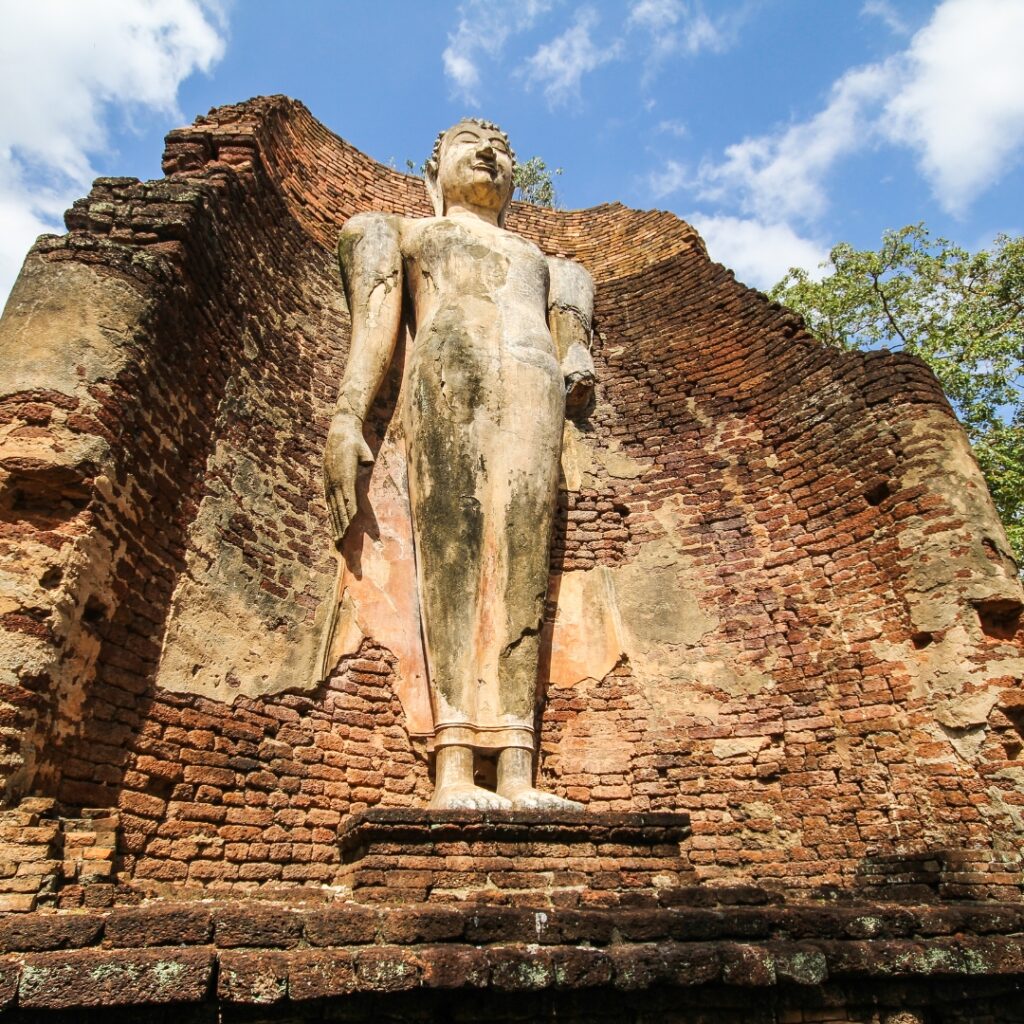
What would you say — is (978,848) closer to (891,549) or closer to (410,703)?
(891,549)

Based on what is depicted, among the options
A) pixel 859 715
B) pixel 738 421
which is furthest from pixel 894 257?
pixel 859 715

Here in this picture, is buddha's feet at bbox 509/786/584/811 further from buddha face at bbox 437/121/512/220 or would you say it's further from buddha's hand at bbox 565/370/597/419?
buddha face at bbox 437/121/512/220

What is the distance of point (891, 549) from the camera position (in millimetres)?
5969

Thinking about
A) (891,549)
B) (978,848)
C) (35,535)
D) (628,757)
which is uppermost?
(891,549)

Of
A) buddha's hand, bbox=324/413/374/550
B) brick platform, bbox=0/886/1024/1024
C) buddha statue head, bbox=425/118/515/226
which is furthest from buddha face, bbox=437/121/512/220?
brick platform, bbox=0/886/1024/1024

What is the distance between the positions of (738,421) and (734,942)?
15.3 ft

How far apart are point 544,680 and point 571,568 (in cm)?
96

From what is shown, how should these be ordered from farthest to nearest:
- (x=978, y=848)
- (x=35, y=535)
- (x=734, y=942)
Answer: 1. (x=978, y=848)
2. (x=35, y=535)
3. (x=734, y=942)

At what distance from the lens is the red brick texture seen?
14.5 feet

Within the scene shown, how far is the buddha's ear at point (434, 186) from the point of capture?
7012mm

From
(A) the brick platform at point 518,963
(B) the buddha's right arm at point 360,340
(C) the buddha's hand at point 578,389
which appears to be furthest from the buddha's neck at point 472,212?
(A) the brick platform at point 518,963

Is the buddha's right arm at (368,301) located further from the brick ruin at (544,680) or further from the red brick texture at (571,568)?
the red brick texture at (571,568)

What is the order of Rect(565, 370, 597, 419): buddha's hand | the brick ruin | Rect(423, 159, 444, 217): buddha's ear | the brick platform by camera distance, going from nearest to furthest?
the brick platform → the brick ruin → Rect(565, 370, 597, 419): buddha's hand → Rect(423, 159, 444, 217): buddha's ear

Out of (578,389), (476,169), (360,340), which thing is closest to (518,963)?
(578,389)
